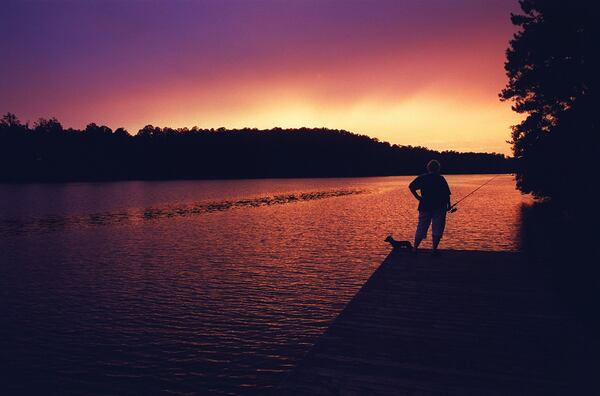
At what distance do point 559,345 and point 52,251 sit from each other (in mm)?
21204

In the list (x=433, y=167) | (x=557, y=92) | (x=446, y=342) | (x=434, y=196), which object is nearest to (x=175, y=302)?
(x=434, y=196)

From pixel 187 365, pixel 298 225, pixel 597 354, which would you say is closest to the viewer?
pixel 597 354

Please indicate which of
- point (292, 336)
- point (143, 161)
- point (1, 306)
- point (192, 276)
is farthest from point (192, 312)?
point (143, 161)

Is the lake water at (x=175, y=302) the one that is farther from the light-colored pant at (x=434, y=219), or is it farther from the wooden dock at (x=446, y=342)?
the light-colored pant at (x=434, y=219)

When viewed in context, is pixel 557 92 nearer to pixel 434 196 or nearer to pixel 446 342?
pixel 434 196

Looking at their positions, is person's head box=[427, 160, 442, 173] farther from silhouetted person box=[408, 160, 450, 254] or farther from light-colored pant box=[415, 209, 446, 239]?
light-colored pant box=[415, 209, 446, 239]

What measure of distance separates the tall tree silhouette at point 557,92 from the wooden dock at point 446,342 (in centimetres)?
1809

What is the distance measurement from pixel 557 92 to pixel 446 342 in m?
27.8

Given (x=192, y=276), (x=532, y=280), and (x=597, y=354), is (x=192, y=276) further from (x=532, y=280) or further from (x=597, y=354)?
(x=597, y=354)

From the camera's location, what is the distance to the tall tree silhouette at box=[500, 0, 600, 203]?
23.2 meters

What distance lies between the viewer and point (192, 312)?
10625 mm

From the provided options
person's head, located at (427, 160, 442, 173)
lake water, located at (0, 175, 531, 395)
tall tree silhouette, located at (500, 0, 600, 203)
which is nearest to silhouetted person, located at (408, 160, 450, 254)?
person's head, located at (427, 160, 442, 173)

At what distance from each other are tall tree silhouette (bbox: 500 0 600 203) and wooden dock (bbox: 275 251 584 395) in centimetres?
1809

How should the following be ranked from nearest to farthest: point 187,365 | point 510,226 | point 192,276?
point 187,365, point 192,276, point 510,226
